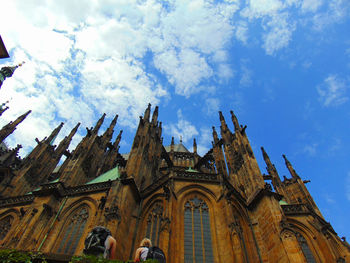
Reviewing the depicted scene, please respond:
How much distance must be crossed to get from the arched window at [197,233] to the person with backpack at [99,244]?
24.5 ft

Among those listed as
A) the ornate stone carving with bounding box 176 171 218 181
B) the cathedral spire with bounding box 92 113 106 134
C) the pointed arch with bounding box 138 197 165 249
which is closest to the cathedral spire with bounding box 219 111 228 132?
the ornate stone carving with bounding box 176 171 218 181

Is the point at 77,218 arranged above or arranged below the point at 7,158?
below

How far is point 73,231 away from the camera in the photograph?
13.1m

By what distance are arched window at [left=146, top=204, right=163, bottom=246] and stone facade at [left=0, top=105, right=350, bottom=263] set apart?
0.06 meters

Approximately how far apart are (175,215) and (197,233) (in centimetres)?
149

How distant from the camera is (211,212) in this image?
13078 mm

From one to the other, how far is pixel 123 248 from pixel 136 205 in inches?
121

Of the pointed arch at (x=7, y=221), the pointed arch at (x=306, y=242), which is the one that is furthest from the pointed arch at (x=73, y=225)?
the pointed arch at (x=306, y=242)

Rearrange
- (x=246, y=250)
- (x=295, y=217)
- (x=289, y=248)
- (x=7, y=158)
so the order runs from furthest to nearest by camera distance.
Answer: (x=7, y=158) → (x=295, y=217) → (x=246, y=250) → (x=289, y=248)

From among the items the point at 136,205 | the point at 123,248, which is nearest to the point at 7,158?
the point at 136,205

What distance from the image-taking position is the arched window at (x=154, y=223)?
1254 centimetres

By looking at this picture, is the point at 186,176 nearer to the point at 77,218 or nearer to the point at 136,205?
the point at 136,205

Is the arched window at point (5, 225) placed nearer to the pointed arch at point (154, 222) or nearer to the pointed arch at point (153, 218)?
the pointed arch at point (153, 218)

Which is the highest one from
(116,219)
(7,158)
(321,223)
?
(7,158)
